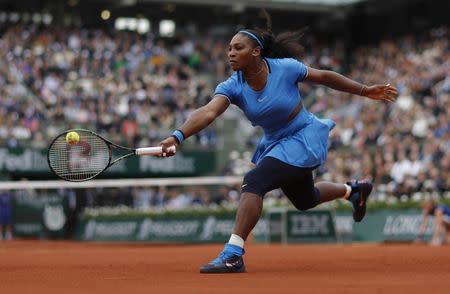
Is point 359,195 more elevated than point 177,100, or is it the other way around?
point 177,100

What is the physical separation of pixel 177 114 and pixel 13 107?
4.90 meters

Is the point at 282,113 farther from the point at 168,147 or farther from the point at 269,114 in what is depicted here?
the point at 168,147

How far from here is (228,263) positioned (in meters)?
7.69

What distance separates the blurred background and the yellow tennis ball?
12.2 m

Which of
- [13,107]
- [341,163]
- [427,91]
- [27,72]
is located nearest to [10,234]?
[13,107]

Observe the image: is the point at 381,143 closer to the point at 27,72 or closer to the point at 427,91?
the point at 427,91

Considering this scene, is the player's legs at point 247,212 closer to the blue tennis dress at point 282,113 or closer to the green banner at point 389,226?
the blue tennis dress at point 282,113

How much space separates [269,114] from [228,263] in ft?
4.46

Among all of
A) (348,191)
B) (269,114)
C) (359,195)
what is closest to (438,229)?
(359,195)

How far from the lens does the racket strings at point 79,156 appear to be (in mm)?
8000

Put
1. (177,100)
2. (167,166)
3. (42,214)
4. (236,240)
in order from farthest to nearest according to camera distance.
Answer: (177,100)
(167,166)
(42,214)
(236,240)

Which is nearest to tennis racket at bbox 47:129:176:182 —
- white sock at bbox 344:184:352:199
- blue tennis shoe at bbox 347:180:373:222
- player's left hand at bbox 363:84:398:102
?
player's left hand at bbox 363:84:398:102

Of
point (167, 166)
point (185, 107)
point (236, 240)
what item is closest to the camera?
point (236, 240)

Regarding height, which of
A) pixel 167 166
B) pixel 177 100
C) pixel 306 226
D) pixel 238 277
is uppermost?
pixel 177 100
